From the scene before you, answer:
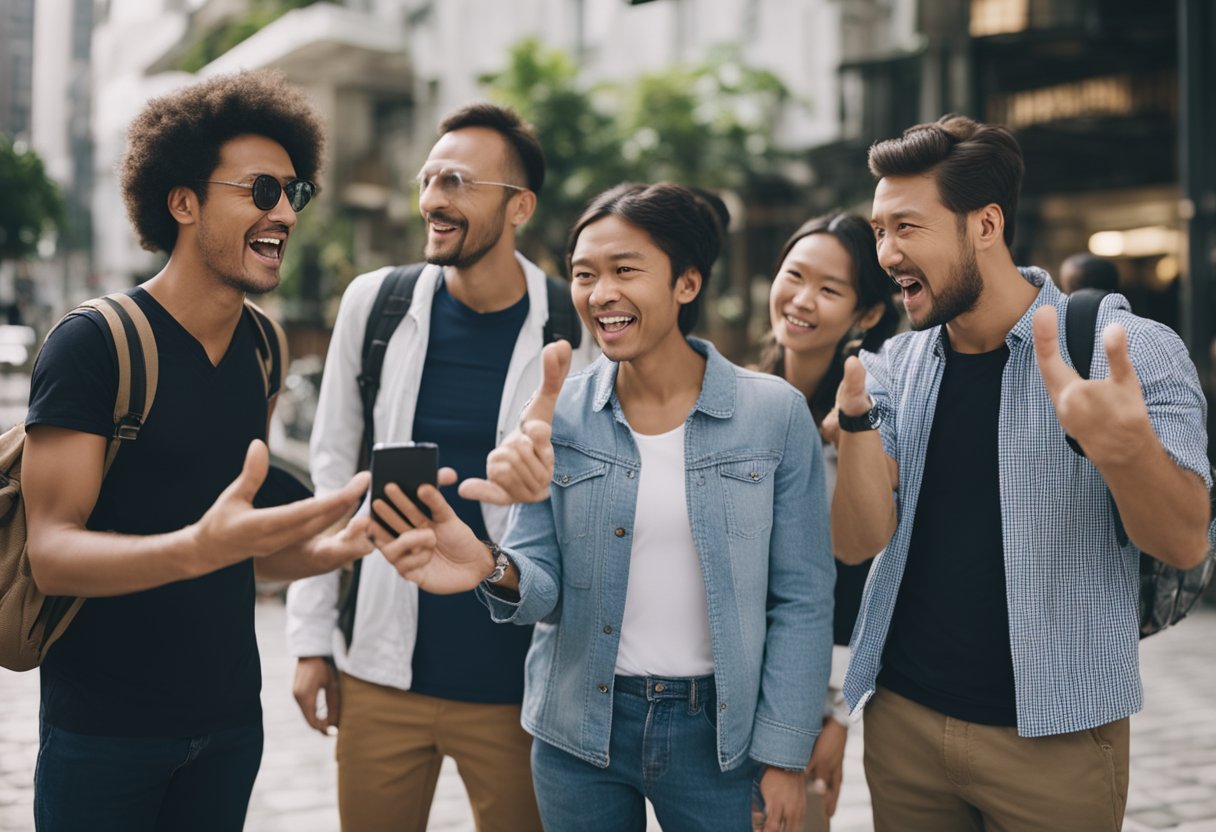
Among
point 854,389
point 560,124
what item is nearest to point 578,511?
point 854,389

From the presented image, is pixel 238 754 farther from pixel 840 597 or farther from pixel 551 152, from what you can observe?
pixel 551 152

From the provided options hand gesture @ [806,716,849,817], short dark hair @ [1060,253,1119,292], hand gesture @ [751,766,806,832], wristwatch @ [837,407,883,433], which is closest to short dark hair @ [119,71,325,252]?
wristwatch @ [837,407,883,433]

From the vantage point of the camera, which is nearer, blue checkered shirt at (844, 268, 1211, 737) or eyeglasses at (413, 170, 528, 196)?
blue checkered shirt at (844, 268, 1211, 737)

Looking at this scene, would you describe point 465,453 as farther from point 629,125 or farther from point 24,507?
point 629,125

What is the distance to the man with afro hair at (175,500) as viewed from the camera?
223 centimetres

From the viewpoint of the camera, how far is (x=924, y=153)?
2584 millimetres

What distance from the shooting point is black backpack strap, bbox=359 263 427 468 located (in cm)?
336

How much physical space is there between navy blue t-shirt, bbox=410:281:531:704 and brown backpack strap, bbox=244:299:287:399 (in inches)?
17.6

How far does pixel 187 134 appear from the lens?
265cm

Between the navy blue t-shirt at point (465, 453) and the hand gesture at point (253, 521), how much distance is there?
122cm

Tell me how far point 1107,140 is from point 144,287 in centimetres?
1374

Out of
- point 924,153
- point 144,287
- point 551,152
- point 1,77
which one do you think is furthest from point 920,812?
point 1,77

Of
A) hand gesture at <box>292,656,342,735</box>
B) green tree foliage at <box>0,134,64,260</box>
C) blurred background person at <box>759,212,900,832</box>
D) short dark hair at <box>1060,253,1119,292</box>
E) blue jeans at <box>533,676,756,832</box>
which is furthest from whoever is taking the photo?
green tree foliage at <box>0,134,64,260</box>

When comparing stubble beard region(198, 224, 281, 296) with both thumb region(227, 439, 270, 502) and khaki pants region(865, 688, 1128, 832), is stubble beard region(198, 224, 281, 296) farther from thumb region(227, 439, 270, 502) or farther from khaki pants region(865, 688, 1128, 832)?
khaki pants region(865, 688, 1128, 832)
